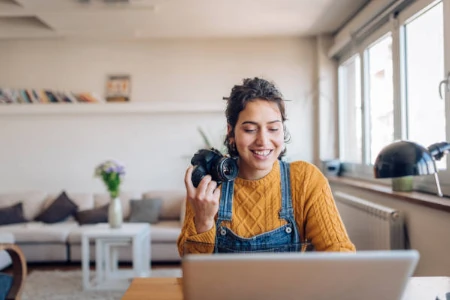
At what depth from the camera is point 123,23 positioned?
426 centimetres

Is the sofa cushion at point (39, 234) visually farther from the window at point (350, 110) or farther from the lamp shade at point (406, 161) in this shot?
→ the lamp shade at point (406, 161)

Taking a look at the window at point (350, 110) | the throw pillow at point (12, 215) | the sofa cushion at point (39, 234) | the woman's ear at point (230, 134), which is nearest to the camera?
the woman's ear at point (230, 134)

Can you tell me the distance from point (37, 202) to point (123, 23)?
213 centimetres

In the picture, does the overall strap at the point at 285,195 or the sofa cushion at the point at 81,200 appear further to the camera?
the sofa cushion at the point at 81,200

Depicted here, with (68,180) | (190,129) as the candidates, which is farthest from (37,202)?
(190,129)

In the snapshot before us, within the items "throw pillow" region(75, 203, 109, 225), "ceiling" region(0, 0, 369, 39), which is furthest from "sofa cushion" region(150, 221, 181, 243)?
"ceiling" region(0, 0, 369, 39)

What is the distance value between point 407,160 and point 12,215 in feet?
14.1

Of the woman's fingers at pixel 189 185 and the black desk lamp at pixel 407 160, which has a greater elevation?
the black desk lamp at pixel 407 160

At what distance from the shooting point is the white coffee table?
3.47 metres

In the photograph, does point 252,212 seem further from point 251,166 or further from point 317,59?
point 317,59

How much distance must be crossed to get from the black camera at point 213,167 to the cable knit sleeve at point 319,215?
0.69ft

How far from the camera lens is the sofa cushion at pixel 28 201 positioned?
460 cm

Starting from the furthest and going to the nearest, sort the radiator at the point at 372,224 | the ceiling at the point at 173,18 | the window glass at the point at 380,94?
the ceiling at the point at 173,18, the window glass at the point at 380,94, the radiator at the point at 372,224

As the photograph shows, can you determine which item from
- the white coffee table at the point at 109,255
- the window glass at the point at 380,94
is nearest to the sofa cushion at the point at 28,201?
the white coffee table at the point at 109,255
